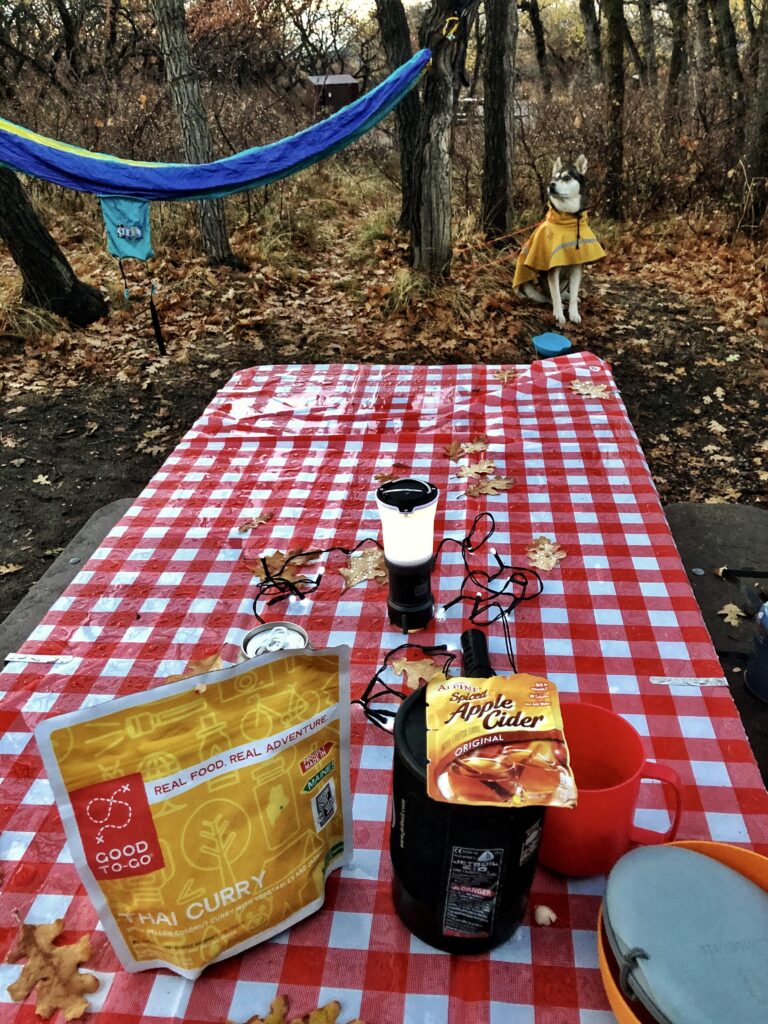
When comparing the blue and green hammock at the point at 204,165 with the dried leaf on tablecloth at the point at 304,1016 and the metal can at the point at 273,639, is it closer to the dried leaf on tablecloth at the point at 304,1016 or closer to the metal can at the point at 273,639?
the metal can at the point at 273,639

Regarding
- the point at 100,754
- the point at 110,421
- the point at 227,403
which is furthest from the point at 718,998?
the point at 110,421

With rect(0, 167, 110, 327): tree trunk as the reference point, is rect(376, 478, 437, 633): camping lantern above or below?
below

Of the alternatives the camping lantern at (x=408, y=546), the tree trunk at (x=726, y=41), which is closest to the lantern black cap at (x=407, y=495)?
the camping lantern at (x=408, y=546)

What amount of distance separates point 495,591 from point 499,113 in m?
5.09

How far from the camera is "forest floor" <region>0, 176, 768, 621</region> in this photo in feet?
11.5

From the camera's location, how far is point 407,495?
4.33ft

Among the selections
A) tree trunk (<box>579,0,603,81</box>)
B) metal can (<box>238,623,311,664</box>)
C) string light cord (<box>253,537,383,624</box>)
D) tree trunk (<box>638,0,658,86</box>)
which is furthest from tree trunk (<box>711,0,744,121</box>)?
metal can (<box>238,623,311,664</box>)

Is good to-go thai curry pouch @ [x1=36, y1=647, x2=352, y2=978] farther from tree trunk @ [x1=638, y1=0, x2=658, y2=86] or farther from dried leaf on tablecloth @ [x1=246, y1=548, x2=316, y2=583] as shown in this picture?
tree trunk @ [x1=638, y1=0, x2=658, y2=86]

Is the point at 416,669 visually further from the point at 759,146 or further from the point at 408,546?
the point at 759,146

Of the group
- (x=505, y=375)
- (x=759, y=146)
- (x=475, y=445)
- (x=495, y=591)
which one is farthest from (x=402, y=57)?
(x=495, y=591)

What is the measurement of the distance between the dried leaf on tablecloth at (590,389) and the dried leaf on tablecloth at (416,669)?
1.40 m

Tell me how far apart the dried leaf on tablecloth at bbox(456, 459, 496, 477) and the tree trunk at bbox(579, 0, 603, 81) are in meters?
10.3

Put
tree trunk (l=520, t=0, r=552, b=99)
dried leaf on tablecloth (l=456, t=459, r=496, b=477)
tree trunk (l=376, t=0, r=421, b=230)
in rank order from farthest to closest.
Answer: tree trunk (l=520, t=0, r=552, b=99)
tree trunk (l=376, t=0, r=421, b=230)
dried leaf on tablecloth (l=456, t=459, r=496, b=477)

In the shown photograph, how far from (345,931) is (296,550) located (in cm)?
93
